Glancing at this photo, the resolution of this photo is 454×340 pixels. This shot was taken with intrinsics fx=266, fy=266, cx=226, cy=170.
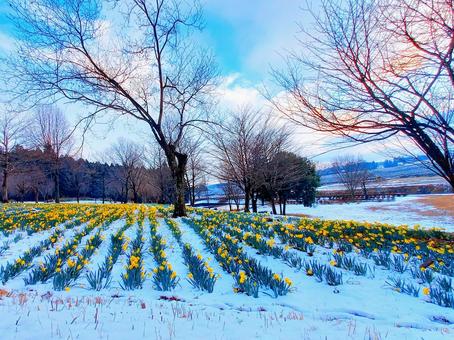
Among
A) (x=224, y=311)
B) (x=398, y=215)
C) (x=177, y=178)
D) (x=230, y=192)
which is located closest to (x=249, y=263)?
(x=224, y=311)

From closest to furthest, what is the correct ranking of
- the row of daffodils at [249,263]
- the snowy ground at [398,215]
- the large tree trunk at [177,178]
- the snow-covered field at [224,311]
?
the snow-covered field at [224,311] < the row of daffodils at [249,263] < the large tree trunk at [177,178] < the snowy ground at [398,215]

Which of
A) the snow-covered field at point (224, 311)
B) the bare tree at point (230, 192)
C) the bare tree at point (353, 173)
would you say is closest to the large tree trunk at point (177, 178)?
the snow-covered field at point (224, 311)

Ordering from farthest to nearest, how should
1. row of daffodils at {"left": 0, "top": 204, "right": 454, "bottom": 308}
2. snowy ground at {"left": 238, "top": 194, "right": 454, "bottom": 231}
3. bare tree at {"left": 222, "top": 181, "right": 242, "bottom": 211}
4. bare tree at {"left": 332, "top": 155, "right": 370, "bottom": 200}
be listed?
bare tree at {"left": 332, "top": 155, "right": 370, "bottom": 200} → bare tree at {"left": 222, "top": 181, "right": 242, "bottom": 211} → snowy ground at {"left": 238, "top": 194, "right": 454, "bottom": 231} → row of daffodils at {"left": 0, "top": 204, "right": 454, "bottom": 308}

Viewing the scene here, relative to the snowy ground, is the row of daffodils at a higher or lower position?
higher

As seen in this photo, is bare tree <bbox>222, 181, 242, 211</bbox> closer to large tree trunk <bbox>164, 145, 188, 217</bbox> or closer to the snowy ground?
the snowy ground

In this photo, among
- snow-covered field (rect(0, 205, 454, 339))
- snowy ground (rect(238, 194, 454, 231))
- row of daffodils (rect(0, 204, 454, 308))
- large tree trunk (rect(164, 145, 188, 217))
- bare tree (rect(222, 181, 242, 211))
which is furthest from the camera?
bare tree (rect(222, 181, 242, 211))

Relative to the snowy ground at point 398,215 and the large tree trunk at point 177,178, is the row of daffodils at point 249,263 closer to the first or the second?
the large tree trunk at point 177,178

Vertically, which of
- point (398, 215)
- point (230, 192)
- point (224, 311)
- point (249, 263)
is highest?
point (230, 192)

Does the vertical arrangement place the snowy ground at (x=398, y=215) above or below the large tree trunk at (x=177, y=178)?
below

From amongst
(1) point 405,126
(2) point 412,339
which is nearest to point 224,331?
(2) point 412,339

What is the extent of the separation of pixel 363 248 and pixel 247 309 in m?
3.20

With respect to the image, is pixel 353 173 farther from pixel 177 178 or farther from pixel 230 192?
pixel 177 178

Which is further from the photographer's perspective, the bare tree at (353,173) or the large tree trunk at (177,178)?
the bare tree at (353,173)

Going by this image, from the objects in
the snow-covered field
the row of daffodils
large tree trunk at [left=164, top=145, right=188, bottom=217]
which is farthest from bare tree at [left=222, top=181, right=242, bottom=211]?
the snow-covered field
